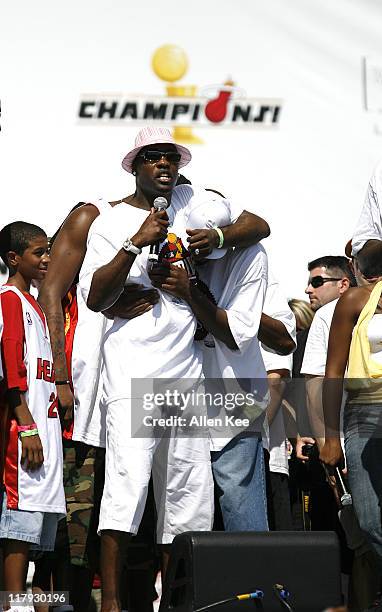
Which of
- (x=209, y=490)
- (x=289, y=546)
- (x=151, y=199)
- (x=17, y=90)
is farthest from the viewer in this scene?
(x=17, y=90)

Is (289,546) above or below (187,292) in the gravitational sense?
below

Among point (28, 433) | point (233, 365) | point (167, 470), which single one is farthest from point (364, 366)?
point (28, 433)

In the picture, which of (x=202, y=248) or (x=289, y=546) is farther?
(x=202, y=248)

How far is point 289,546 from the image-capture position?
337 cm

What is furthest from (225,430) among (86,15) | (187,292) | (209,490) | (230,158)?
(86,15)

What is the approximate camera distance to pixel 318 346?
5.05 meters

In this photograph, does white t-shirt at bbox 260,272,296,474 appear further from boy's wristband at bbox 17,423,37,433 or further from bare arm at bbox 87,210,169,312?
boy's wristband at bbox 17,423,37,433

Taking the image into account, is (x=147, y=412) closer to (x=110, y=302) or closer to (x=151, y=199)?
(x=110, y=302)

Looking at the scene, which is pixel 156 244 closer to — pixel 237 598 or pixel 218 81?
pixel 237 598

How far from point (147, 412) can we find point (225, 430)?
35cm

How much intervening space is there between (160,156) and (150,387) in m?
0.78

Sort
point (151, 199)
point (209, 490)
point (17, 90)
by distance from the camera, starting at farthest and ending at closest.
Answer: point (17, 90) → point (151, 199) → point (209, 490)

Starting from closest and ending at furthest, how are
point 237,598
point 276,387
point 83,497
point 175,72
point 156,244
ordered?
point 237,598, point 156,244, point 83,497, point 276,387, point 175,72

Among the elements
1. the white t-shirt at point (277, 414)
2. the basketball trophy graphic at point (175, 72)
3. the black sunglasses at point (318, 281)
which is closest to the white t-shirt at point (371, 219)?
the white t-shirt at point (277, 414)
